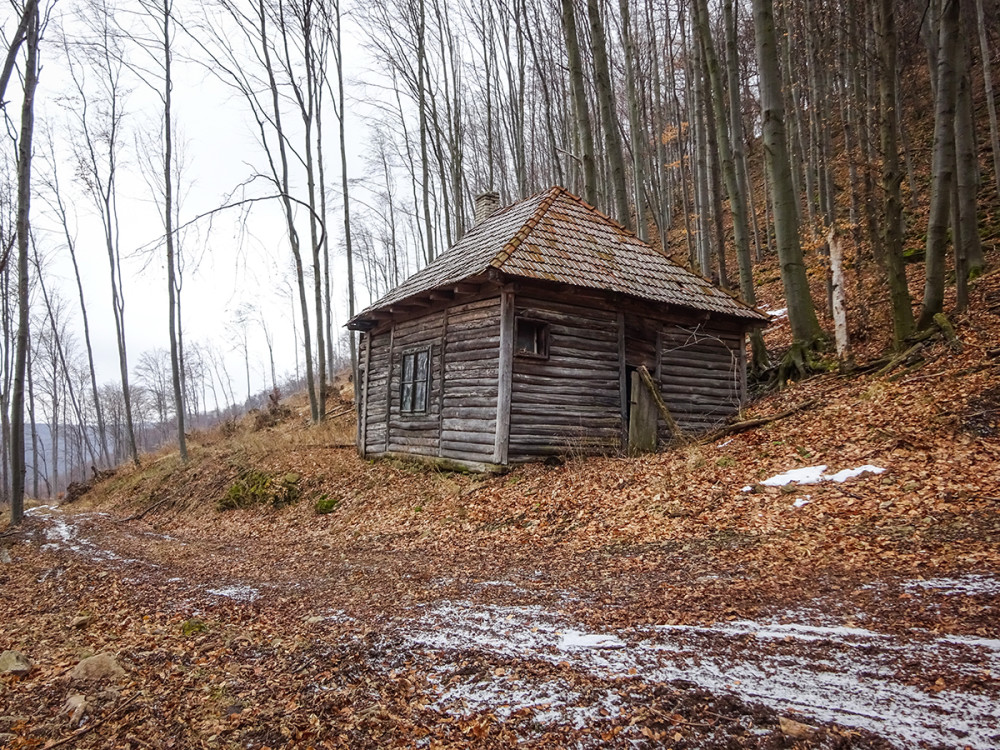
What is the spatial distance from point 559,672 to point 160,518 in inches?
594

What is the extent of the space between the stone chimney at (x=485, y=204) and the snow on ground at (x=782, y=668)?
44.0ft

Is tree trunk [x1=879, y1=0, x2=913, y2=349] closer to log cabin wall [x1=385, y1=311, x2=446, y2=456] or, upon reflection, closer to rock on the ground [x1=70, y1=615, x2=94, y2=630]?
log cabin wall [x1=385, y1=311, x2=446, y2=456]

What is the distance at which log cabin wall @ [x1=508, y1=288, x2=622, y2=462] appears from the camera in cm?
1046

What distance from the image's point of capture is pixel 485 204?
1598 centimetres

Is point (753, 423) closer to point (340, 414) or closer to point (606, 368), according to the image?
point (606, 368)

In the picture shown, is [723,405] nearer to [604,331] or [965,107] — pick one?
[604,331]

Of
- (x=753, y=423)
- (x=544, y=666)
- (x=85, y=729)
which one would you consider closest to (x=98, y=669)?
(x=85, y=729)

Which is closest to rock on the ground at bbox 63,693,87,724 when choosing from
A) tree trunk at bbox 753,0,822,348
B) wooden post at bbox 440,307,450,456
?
wooden post at bbox 440,307,450,456

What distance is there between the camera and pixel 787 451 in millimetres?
7973

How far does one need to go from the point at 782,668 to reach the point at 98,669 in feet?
14.5

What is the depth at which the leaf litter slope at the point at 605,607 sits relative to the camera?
2.89 metres

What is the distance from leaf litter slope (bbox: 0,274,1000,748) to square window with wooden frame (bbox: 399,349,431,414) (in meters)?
3.16

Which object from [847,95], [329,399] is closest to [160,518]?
[329,399]

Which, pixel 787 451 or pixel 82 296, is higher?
pixel 82 296
